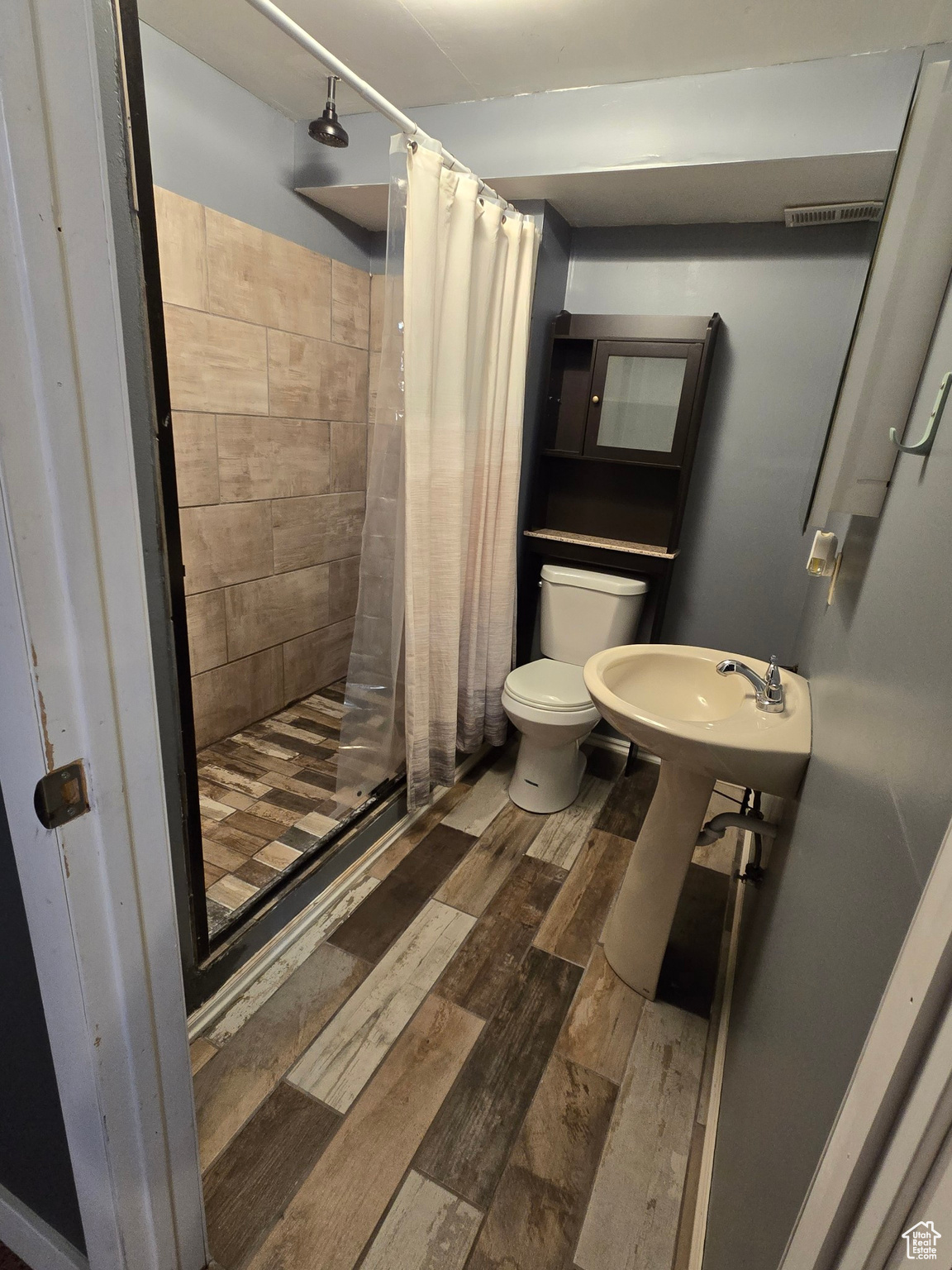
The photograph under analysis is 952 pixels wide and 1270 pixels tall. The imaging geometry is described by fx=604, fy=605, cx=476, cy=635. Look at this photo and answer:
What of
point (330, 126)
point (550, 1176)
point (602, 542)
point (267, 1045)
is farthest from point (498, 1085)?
point (330, 126)

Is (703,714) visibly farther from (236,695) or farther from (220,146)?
(220,146)

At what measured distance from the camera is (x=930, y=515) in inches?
26.0

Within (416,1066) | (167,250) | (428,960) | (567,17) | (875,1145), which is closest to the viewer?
(875,1145)

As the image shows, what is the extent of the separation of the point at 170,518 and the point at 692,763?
1091 millimetres

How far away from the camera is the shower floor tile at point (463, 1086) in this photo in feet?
3.51

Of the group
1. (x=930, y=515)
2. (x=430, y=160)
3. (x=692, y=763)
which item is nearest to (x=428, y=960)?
(x=692, y=763)

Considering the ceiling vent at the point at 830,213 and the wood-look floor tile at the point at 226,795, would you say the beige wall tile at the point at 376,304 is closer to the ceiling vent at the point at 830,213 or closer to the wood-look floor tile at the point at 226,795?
the ceiling vent at the point at 830,213

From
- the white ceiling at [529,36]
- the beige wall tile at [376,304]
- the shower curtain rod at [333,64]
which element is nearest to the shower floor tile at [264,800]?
the beige wall tile at [376,304]

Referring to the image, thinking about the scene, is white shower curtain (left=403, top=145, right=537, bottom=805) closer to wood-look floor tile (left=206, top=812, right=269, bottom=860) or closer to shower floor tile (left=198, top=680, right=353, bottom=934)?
shower floor tile (left=198, top=680, right=353, bottom=934)

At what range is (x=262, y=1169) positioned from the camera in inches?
44.6

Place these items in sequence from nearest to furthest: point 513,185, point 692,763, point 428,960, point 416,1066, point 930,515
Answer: point 930,515
point 692,763
point 416,1066
point 428,960
point 513,185

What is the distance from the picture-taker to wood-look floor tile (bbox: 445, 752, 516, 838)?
84.8 inches

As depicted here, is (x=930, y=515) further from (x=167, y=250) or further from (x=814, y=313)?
(x=167, y=250)

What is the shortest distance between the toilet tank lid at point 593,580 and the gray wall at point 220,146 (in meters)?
1.60
